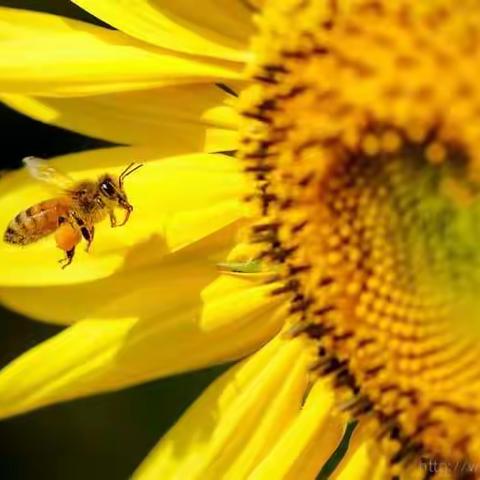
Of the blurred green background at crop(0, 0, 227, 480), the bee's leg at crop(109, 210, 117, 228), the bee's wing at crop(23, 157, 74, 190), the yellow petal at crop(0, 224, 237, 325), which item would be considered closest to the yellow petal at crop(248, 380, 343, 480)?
the yellow petal at crop(0, 224, 237, 325)

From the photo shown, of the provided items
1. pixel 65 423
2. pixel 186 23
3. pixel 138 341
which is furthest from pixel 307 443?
pixel 65 423

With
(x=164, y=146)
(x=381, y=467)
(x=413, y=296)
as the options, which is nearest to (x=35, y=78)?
(x=164, y=146)

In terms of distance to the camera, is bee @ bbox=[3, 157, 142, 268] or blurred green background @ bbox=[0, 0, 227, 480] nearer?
bee @ bbox=[3, 157, 142, 268]

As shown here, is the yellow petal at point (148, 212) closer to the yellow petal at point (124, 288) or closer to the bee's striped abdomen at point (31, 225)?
the yellow petal at point (124, 288)

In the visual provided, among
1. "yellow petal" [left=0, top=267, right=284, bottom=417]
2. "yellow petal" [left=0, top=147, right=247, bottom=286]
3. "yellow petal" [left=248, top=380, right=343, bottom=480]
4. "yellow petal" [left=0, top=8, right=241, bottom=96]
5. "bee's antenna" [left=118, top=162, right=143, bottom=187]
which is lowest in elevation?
"yellow petal" [left=248, top=380, right=343, bottom=480]

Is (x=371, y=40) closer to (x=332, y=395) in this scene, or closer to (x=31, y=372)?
(x=332, y=395)

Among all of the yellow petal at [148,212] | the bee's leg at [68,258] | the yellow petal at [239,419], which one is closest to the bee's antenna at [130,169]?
the yellow petal at [148,212]

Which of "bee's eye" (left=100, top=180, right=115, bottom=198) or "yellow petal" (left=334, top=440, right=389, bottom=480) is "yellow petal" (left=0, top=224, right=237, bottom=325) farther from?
"yellow petal" (left=334, top=440, right=389, bottom=480)
